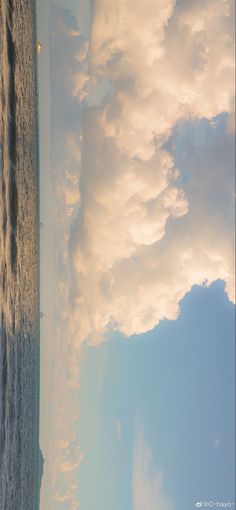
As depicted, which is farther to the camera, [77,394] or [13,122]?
[77,394]

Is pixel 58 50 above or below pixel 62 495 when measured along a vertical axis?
above

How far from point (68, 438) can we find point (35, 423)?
3.29 metres

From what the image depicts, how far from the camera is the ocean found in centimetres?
961

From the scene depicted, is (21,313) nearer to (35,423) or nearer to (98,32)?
(35,423)

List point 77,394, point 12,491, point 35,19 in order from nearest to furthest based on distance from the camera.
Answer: point 12,491 < point 35,19 < point 77,394

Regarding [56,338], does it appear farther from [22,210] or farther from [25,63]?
[25,63]

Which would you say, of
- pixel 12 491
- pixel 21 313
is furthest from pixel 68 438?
pixel 21 313

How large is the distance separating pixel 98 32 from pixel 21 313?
28.1 ft

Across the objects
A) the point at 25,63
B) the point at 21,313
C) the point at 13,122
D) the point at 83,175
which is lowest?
the point at 21,313

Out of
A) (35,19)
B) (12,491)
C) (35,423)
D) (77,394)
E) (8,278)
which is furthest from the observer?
(77,394)

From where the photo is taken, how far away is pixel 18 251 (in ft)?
36.9

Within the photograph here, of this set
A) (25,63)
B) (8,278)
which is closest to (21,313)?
(8,278)

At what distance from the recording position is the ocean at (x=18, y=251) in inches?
378

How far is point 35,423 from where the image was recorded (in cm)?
1538
